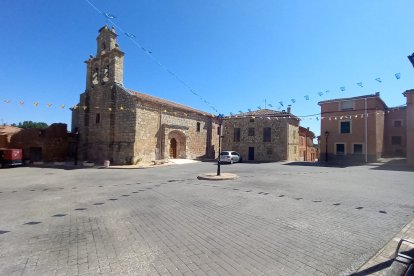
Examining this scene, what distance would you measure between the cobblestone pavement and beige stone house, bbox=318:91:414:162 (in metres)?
19.3

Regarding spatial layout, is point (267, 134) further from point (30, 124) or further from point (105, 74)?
point (30, 124)

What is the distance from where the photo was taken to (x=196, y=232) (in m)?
4.81

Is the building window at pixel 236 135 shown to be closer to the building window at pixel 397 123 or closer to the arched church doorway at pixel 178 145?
the arched church doorway at pixel 178 145

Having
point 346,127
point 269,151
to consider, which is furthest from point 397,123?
point 269,151

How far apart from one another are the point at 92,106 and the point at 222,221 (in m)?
24.2

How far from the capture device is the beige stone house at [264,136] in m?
29.7

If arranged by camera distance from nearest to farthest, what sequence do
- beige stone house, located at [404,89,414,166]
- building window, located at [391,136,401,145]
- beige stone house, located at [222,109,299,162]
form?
beige stone house, located at [404,89,414,166] < building window, located at [391,136,401,145] < beige stone house, located at [222,109,299,162]

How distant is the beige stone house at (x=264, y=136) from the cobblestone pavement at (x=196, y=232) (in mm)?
21564

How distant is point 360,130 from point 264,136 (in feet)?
33.3

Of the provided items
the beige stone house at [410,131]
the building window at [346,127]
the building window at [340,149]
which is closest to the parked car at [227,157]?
the building window at [340,149]

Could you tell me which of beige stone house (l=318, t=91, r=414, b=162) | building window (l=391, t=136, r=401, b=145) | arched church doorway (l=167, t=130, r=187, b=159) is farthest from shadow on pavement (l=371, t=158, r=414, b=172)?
arched church doorway (l=167, t=130, r=187, b=159)

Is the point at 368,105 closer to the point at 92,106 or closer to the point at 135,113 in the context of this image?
the point at 135,113

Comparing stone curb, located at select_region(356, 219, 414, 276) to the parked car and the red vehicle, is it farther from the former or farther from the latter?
the red vehicle

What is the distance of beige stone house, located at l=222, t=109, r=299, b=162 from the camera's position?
29.7m
